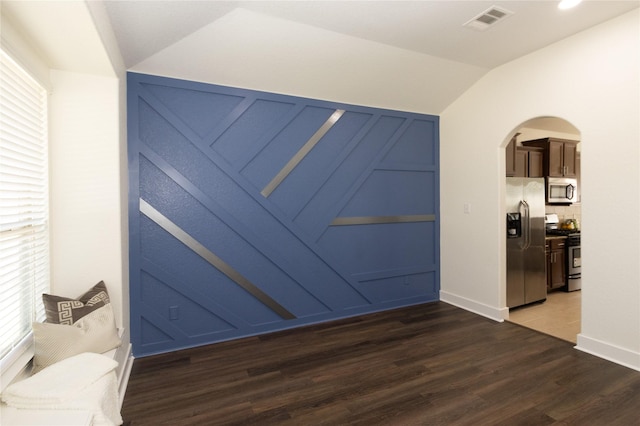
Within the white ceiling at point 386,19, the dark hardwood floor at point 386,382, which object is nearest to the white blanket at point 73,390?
the dark hardwood floor at point 386,382

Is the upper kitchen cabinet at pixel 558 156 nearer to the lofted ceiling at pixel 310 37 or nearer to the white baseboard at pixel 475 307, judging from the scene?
the lofted ceiling at pixel 310 37

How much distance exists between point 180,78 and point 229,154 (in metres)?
0.82

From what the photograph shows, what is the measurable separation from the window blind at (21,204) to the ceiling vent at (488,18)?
10.6 feet

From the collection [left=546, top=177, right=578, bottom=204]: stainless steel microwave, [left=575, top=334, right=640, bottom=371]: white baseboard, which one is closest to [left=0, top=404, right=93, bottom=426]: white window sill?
[left=575, top=334, right=640, bottom=371]: white baseboard

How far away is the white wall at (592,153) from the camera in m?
2.69

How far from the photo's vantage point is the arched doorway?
12.2 ft

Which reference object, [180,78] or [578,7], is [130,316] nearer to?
[180,78]

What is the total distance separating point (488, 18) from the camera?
274cm

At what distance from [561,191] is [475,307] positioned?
278cm

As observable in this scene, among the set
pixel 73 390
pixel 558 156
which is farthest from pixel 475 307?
pixel 73 390

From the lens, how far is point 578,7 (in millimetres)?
2609

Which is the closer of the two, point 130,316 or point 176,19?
point 176,19

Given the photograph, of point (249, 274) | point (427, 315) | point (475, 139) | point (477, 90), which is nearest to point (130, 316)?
point (249, 274)

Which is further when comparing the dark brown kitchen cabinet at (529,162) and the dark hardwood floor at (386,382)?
the dark brown kitchen cabinet at (529,162)
